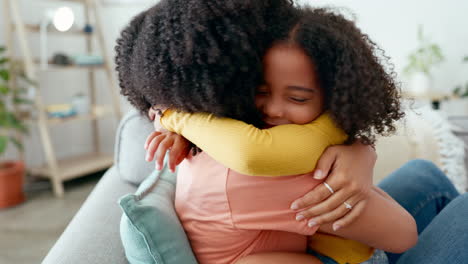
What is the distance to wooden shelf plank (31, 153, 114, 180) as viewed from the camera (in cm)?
275

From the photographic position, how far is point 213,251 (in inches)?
26.9

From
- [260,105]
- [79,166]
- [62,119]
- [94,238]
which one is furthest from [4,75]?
[260,105]

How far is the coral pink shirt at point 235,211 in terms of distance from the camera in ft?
1.96

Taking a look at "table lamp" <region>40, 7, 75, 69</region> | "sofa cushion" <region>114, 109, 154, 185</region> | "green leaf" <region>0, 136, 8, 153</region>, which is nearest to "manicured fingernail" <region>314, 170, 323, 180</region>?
"sofa cushion" <region>114, 109, 154, 185</region>

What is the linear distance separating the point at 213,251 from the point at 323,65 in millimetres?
387

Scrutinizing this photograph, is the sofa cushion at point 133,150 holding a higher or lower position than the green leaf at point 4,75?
lower

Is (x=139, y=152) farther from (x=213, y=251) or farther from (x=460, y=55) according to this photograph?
(x=460, y=55)

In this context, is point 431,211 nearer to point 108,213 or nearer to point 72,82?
point 108,213

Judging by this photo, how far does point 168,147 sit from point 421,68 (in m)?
2.84

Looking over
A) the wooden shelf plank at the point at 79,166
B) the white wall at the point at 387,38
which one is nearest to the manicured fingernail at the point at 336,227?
the wooden shelf plank at the point at 79,166

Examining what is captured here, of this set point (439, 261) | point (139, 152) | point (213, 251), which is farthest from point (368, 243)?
point (139, 152)

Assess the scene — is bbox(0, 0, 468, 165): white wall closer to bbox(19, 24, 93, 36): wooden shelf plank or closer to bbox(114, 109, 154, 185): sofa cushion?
bbox(19, 24, 93, 36): wooden shelf plank

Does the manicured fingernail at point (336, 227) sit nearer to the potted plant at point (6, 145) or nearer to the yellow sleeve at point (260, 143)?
the yellow sleeve at point (260, 143)

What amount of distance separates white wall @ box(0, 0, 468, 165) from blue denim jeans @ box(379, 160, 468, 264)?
7.80ft
